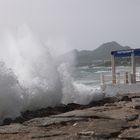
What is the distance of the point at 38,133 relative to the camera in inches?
370

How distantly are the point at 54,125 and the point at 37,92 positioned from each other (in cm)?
596

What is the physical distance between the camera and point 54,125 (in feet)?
34.4

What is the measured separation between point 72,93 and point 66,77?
1097 millimetres

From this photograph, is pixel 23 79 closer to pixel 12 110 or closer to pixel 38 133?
pixel 12 110

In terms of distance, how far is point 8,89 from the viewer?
560 inches

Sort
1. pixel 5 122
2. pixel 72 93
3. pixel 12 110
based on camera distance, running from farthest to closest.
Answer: pixel 72 93
pixel 12 110
pixel 5 122

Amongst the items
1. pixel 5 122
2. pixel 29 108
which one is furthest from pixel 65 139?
pixel 29 108

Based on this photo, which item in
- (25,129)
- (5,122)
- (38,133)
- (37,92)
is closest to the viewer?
(38,133)

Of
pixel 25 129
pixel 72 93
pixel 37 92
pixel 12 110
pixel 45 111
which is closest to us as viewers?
pixel 25 129

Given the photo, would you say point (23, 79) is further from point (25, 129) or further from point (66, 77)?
point (25, 129)

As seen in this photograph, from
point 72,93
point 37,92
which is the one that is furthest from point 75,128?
point 72,93

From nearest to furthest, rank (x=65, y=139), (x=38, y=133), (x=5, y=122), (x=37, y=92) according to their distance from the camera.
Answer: (x=65, y=139) < (x=38, y=133) < (x=5, y=122) < (x=37, y=92)

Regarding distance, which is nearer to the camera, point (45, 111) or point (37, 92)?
point (45, 111)

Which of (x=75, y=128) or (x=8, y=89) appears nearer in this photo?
(x=75, y=128)
